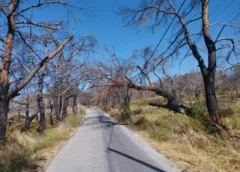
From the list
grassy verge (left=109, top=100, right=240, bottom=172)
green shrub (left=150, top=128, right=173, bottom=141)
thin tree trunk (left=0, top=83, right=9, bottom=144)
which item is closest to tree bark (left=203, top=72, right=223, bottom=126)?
grassy verge (left=109, top=100, right=240, bottom=172)

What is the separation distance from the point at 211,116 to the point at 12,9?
Result: 8157 millimetres

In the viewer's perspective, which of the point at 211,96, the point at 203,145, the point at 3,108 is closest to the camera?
the point at 3,108

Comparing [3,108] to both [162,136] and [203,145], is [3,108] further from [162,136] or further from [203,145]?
[162,136]

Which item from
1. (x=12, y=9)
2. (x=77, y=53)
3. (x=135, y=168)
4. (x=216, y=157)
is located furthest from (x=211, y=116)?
(x=12, y=9)

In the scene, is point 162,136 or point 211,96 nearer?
point 211,96

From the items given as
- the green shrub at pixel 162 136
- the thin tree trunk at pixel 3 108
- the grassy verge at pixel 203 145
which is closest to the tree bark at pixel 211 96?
the grassy verge at pixel 203 145

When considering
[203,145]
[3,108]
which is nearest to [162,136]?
[203,145]

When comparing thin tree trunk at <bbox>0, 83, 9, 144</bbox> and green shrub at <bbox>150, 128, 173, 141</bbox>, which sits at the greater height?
thin tree trunk at <bbox>0, 83, 9, 144</bbox>

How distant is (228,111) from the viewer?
1095 cm

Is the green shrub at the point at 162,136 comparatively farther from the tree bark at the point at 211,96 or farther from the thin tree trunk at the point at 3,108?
the thin tree trunk at the point at 3,108

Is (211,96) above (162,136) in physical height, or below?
above

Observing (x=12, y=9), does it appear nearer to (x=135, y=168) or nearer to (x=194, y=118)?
(x=135, y=168)

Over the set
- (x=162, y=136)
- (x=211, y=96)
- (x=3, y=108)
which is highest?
(x=211, y=96)

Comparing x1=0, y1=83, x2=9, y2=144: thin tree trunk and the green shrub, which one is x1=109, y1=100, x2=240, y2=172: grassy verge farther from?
x1=0, y1=83, x2=9, y2=144: thin tree trunk
